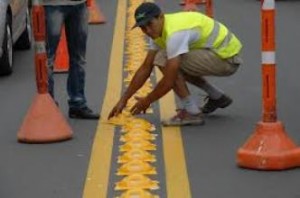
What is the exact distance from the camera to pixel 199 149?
28.6ft

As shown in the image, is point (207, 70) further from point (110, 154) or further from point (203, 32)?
point (110, 154)

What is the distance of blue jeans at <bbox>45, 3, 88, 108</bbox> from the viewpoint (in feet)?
31.8

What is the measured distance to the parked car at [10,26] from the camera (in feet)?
41.0

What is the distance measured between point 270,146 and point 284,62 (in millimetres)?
5792

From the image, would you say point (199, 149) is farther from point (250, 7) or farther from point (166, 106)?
point (250, 7)

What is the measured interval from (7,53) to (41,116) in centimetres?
390

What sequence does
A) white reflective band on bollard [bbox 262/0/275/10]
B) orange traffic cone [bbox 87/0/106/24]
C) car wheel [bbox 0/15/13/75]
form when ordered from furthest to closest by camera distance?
orange traffic cone [bbox 87/0/106/24] → car wheel [bbox 0/15/13/75] → white reflective band on bollard [bbox 262/0/275/10]

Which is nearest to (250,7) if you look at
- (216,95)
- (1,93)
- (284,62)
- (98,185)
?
(284,62)

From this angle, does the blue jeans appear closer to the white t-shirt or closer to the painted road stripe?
the painted road stripe

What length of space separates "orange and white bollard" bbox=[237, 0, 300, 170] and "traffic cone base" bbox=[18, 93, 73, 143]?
1822 millimetres

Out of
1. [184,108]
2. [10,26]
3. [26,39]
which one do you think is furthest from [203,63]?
[26,39]

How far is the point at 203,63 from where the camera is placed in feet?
31.6

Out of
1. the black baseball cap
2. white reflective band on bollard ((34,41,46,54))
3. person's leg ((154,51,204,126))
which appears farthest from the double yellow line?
the black baseball cap

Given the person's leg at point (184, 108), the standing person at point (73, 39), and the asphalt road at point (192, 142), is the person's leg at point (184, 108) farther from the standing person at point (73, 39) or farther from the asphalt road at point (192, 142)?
the standing person at point (73, 39)
